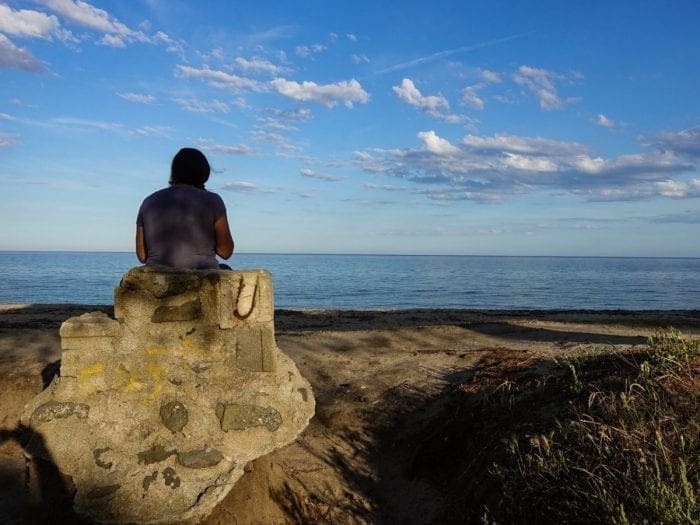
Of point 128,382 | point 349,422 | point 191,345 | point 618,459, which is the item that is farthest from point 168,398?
point 618,459

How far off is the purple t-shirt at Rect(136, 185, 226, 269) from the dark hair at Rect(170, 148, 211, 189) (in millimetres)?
96

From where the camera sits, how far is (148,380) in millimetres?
4602

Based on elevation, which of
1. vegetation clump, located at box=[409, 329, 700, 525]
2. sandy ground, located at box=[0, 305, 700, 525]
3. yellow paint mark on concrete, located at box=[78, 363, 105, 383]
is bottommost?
sandy ground, located at box=[0, 305, 700, 525]

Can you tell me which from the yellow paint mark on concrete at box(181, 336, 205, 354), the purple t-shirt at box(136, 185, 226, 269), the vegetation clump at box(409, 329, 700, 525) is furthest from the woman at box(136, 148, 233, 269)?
the vegetation clump at box(409, 329, 700, 525)

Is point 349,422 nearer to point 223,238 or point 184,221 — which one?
point 223,238

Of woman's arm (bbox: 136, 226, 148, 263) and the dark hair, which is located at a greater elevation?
the dark hair

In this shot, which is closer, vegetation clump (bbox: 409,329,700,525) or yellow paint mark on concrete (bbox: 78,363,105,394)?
vegetation clump (bbox: 409,329,700,525)

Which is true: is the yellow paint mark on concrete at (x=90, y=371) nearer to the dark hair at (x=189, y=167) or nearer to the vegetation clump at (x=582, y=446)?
the dark hair at (x=189, y=167)

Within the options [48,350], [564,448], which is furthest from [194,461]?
[48,350]

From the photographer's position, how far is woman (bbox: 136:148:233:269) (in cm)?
485

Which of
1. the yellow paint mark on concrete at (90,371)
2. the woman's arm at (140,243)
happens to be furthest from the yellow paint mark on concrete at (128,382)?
the woman's arm at (140,243)

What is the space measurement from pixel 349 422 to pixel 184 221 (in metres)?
3.18

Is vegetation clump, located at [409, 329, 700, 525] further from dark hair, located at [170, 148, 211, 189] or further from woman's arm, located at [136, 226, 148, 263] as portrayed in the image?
dark hair, located at [170, 148, 211, 189]

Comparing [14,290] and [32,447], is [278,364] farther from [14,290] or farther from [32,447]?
[14,290]
